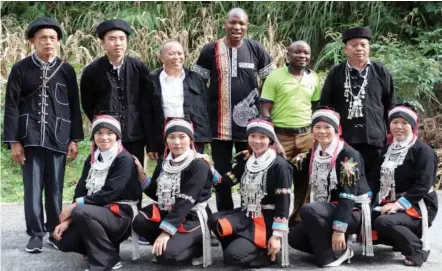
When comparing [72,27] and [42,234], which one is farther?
[72,27]

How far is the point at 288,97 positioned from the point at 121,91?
4.56ft

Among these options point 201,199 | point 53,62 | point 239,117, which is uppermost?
point 53,62

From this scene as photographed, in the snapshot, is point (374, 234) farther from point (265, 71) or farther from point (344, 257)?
point (265, 71)

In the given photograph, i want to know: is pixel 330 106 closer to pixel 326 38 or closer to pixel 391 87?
pixel 391 87

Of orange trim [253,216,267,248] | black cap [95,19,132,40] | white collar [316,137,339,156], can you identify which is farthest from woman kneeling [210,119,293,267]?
black cap [95,19,132,40]

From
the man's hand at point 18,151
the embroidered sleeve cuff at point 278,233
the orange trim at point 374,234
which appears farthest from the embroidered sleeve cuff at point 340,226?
the man's hand at point 18,151

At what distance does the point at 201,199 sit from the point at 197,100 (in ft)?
2.94

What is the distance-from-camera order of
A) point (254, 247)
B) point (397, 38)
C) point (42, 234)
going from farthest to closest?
1. point (397, 38)
2. point (42, 234)
3. point (254, 247)

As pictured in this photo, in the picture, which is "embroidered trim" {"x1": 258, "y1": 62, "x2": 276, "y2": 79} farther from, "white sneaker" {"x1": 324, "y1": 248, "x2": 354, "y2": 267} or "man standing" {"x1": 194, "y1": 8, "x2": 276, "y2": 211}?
"white sneaker" {"x1": 324, "y1": 248, "x2": 354, "y2": 267}

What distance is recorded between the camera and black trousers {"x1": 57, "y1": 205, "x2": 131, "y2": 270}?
170 inches

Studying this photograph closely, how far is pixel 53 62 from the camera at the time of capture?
196 inches

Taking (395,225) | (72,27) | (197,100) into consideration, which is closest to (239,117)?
(197,100)

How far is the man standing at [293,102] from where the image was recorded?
5.03 meters

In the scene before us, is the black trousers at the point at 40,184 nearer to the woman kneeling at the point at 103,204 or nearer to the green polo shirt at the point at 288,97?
the woman kneeling at the point at 103,204
